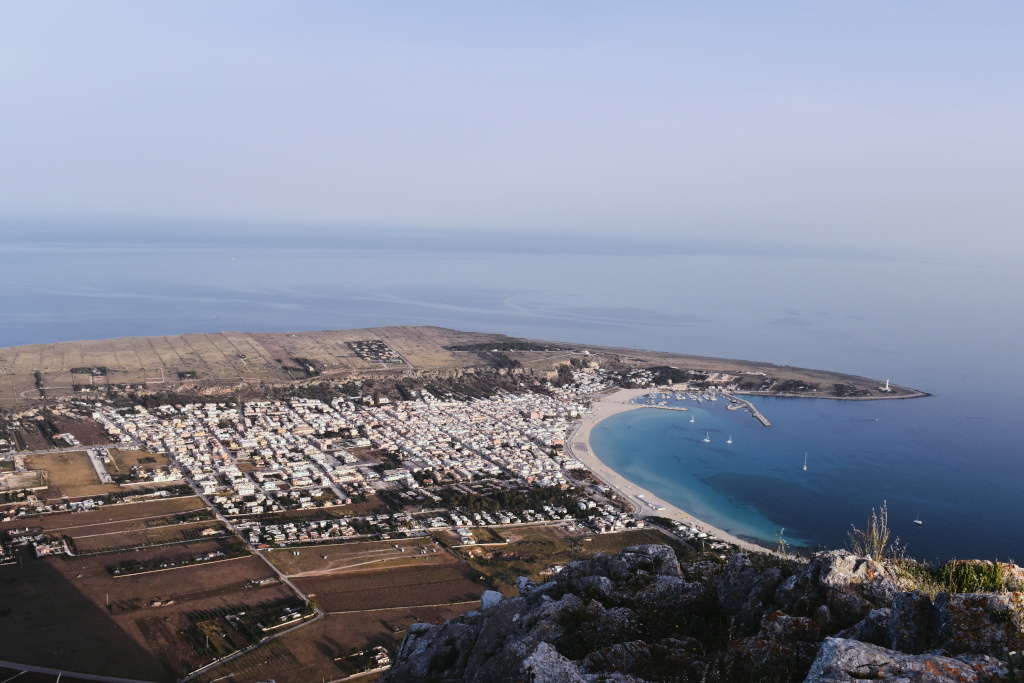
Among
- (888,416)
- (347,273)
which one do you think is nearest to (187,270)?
(347,273)

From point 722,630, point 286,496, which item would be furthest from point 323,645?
point 722,630

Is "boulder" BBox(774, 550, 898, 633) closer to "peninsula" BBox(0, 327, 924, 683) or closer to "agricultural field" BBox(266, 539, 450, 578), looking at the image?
"peninsula" BBox(0, 327, 924, 683)

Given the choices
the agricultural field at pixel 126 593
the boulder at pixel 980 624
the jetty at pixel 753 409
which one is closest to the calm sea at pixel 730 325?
the jetty at pixel 753 409

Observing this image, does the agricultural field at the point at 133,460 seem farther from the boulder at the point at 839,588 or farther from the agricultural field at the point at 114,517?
the boulder at the point at 839,588

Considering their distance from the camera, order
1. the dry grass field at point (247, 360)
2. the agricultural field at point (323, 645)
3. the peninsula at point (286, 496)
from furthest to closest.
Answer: the dry grass field at point (247, 360) < the peninsula at point (286, 496) < the agricultural field at point (323, 645)

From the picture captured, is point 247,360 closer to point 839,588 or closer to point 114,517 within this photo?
point 114,517

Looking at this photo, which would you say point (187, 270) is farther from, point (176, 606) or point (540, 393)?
point (176, 606)
